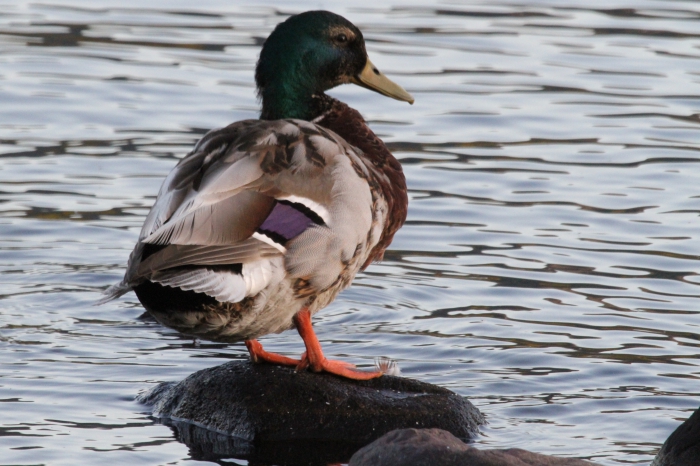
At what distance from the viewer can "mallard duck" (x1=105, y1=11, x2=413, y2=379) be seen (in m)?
4.73

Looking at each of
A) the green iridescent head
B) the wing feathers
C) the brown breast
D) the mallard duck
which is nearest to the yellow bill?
the green iridescent head

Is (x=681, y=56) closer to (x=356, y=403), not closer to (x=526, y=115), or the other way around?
(x=526, y=115)

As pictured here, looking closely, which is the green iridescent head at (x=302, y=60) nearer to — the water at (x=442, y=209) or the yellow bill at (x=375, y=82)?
the yellow bill at (x=375, y=82)

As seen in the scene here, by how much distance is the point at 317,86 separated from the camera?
616cm

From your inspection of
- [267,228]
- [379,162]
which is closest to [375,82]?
[379,162]

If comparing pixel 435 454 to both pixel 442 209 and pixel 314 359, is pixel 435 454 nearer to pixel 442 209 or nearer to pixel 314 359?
pixel 314 359

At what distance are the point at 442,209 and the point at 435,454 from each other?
4.49m

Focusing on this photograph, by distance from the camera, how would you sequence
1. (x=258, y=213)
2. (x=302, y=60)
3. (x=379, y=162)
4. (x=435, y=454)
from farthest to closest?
(x=302, y=60), (x=379, y=162), (x=258, y=213), (x=435, y=454)

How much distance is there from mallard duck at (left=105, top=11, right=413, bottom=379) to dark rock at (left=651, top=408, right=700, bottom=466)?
1.36 m

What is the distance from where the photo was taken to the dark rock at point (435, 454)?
4.46m

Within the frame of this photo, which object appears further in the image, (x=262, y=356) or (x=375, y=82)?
(x=375, y=82)

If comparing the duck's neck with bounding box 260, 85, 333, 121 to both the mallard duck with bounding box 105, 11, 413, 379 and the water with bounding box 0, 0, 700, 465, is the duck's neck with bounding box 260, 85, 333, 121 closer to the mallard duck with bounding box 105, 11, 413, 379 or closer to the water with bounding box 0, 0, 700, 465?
the mallard duck with bounding box 105, 11, 413, 379

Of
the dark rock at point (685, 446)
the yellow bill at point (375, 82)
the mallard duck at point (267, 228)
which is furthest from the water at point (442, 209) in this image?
the yellow bill at point (375, 82)

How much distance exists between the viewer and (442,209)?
29.1 ft
